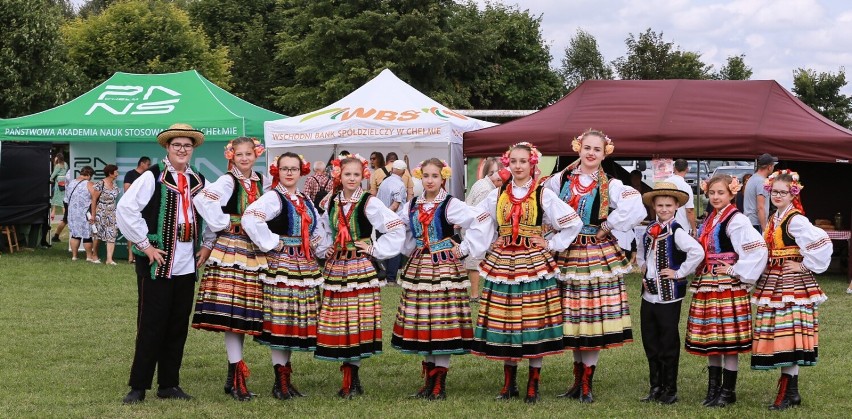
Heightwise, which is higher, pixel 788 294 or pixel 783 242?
pixel 783 242

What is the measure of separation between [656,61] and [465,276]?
94.1 ft

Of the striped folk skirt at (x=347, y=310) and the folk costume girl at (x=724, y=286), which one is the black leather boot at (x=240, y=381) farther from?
the folk costume girl at (x=724, y=286)

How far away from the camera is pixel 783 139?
38.4 feet

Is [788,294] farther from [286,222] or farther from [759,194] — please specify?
[759,194]

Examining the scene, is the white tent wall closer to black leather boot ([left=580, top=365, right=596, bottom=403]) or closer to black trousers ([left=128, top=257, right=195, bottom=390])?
black trousers ([left=128, top=257, right=195, bottom=390])

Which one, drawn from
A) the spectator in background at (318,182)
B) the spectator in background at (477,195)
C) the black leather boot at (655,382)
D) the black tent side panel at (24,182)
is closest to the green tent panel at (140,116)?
the black tent side panel at (24,182)

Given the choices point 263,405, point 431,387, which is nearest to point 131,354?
point 263,405

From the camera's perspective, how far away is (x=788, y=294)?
19.4ft

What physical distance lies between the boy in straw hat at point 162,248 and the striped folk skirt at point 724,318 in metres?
3.03

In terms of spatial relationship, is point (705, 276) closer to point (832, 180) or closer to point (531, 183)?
point (531, 183)

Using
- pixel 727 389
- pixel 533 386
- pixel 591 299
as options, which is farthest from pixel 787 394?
pixel 533 386

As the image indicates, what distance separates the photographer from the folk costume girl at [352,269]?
6.10m

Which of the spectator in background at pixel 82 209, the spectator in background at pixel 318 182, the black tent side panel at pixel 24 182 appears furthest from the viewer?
the black tent side panel at pixel 24 182

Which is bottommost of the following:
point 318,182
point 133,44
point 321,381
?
point 321,381
